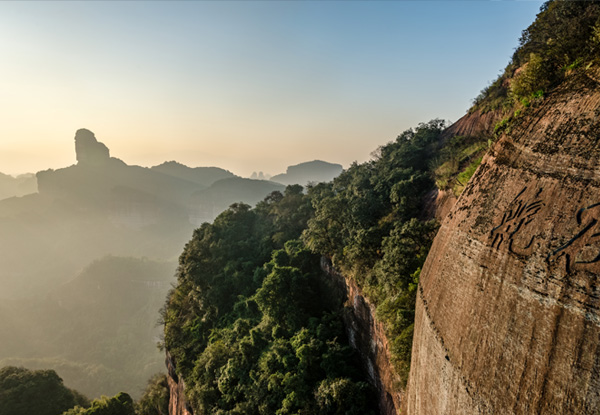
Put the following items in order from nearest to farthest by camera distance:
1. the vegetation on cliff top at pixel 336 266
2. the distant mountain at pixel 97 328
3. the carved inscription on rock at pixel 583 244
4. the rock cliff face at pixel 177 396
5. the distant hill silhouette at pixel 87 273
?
the carved inscription on rock at pixel 583 244, the vegetation on cliff top at pixel 336 266, the rock cliff face at pixel 177 396, the distant mountain at pixel 97 328, the distant hill silhouette at pixel 87 273

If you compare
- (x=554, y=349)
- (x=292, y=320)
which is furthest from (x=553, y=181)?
(x=292, y=320)

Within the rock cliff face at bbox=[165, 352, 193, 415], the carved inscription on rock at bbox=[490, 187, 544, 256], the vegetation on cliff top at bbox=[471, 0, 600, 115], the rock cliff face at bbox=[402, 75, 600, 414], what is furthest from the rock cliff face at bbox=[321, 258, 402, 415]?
the rock cliff face at bbox=[165, 352, 193, 415]

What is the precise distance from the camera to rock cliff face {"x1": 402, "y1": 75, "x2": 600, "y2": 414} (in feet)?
16.7

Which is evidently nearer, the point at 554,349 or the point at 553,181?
the point at 554,349

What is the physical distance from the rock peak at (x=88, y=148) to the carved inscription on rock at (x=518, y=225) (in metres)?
231

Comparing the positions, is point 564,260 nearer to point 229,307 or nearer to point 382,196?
point 382,196

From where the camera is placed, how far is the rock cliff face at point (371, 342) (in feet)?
45.5

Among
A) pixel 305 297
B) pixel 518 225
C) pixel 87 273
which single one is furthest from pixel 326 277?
pixel 87 273

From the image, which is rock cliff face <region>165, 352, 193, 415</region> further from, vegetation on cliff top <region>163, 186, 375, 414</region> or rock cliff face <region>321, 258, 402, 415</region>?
rock cliff face <region>321, 258, 402, 415</region>

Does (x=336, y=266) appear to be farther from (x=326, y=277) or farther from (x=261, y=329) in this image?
(x=261, y=329)

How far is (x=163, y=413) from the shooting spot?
1330 inches

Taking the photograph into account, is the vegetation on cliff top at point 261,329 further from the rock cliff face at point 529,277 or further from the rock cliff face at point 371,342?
the rock cliff face at point 529,277

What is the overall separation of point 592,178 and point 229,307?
2936 centimetres

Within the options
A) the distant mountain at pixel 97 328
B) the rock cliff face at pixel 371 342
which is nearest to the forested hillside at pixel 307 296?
the rock cliff face at pixel 371 342
